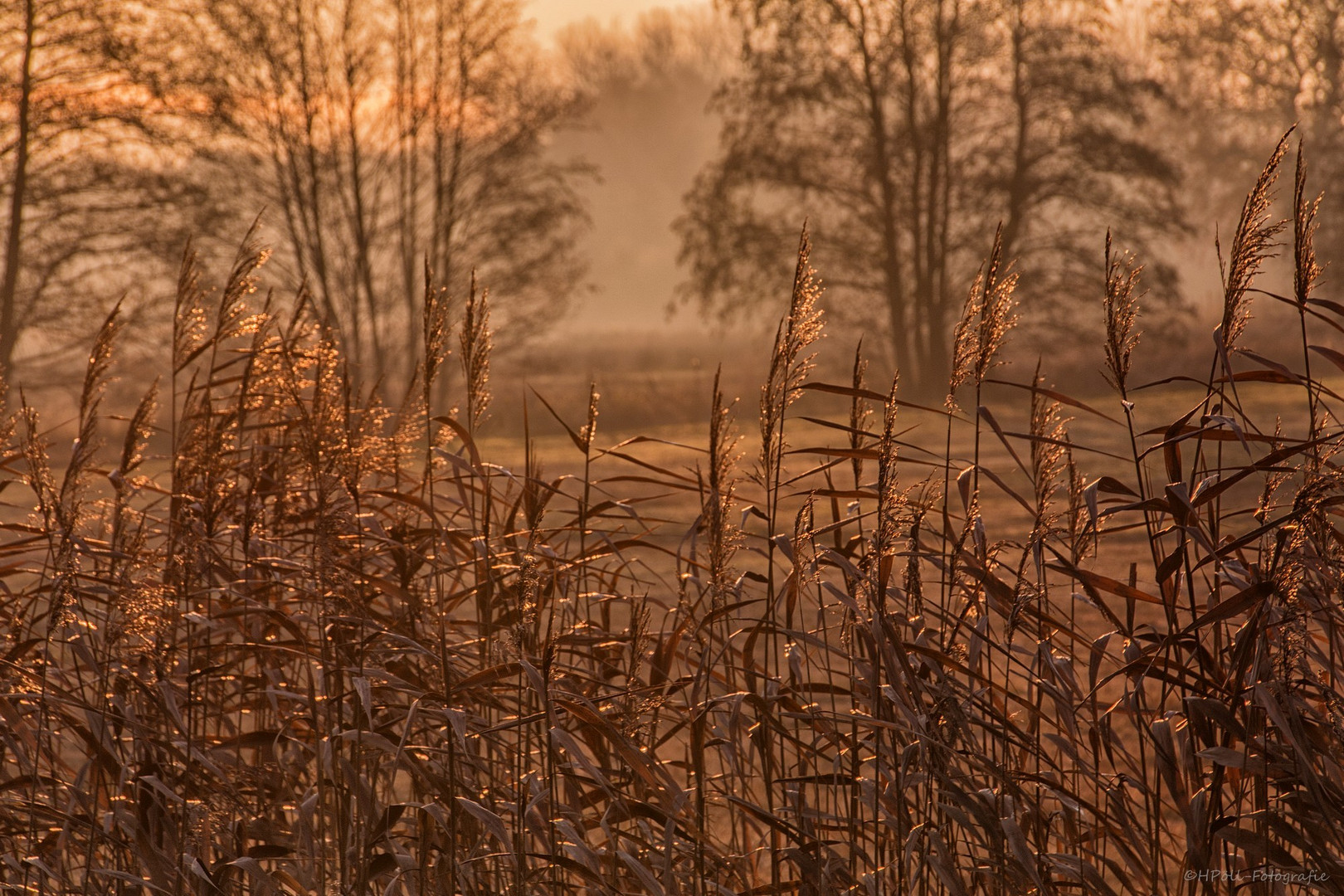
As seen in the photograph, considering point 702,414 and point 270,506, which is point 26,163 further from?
point 270,506

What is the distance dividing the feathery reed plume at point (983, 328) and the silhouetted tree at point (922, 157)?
17182 mm

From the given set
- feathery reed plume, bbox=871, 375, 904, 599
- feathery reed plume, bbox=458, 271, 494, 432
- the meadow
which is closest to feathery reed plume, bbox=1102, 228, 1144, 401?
the meadow

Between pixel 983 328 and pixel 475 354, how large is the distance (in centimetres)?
→ 102

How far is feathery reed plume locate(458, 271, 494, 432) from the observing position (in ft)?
7.63

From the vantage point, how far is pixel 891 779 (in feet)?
7.42

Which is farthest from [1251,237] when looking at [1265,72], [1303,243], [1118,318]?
[1265,72]

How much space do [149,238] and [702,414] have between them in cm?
858

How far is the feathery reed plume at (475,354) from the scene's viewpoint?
7.63 feet

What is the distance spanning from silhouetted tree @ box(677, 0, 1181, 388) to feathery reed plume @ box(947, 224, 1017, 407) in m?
17.2

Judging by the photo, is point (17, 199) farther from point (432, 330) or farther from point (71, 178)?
point (432, 330)

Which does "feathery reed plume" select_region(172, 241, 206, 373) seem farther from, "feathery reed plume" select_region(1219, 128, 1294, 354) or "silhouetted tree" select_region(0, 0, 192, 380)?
"silhouetted tree" select_region(0, 0, 192, 380)

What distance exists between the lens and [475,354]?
237cm

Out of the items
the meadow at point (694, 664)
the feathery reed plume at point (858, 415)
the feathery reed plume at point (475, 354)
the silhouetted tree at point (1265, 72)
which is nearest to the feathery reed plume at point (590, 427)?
the meadow at point (694, 664)

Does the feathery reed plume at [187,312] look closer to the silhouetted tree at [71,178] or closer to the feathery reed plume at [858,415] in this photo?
the feathery reed plume at [858,415]
